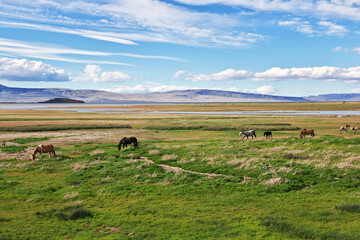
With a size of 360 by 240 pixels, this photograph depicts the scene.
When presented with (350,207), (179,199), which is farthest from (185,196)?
(350,207)

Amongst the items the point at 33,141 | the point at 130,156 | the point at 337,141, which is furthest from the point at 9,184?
the point at 337,141

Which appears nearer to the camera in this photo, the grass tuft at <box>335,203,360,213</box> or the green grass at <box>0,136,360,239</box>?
the green grass at <box>0,136,360,239</box>

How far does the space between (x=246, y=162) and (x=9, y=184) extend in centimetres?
1635

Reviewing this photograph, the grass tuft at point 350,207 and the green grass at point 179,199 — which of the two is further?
the grass tuft at point 350,207

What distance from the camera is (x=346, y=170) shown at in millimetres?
19031

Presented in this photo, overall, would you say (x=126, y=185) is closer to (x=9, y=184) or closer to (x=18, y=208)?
(x=18, y=208)

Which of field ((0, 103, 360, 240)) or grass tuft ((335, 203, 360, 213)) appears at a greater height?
grass tuft ((335, 203, 360, 213))

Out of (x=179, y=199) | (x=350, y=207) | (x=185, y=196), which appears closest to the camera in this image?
(x=350, y=207)

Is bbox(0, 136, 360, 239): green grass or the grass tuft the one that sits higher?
the grass tuft

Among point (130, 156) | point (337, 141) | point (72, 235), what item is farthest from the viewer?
point (337, 141)

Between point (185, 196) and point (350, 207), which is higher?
point (350, 207)

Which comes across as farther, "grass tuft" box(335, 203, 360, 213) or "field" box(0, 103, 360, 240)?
"grass tuft" box(335, 203, 360, 213)

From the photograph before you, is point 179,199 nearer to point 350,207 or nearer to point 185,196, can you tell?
point 185,196

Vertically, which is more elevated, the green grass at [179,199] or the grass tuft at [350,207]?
the grass tuft at [350,207]
